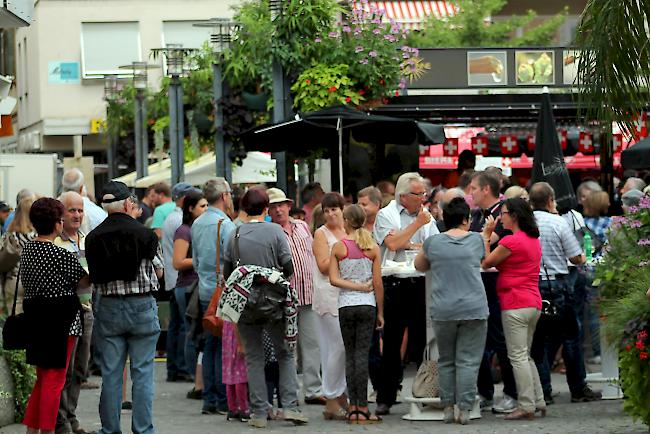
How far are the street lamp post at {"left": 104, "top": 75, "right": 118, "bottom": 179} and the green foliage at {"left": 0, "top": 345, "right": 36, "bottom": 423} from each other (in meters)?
22.4

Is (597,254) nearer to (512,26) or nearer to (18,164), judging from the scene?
(18,164)

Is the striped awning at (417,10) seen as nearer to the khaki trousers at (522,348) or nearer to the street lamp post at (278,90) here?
the street lamp post at (278,90)

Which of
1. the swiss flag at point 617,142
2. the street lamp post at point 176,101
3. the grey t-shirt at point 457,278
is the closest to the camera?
the grey t-shirt at point 457,278

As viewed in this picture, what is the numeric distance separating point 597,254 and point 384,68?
204 inches

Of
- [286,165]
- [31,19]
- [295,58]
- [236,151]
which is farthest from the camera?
[236,151]

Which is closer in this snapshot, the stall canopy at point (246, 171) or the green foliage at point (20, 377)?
the green foliage at point (20, 377)

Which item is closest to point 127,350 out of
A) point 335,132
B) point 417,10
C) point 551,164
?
point 551,164

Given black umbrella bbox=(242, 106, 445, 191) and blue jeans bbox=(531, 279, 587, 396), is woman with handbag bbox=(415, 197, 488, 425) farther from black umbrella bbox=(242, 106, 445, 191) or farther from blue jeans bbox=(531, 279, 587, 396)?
black umbrella bbox=(242, 106, 445, 191)

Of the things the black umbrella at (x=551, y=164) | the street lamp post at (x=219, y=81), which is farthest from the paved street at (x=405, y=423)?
the street lamp post at (x=219, y=81)

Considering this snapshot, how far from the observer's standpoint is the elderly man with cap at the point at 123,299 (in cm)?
1038

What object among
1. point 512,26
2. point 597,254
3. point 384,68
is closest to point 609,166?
point 384,68

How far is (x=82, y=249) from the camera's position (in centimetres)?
1162

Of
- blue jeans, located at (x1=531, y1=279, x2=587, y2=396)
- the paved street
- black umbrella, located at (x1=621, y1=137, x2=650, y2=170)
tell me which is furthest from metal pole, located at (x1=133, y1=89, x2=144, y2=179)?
blue jeans, located at (x1=531, y1=279, x2=587, y2=396)

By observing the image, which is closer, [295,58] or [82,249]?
[82,249]
